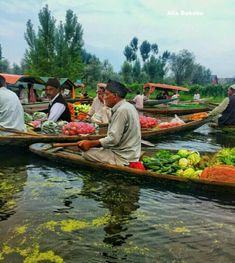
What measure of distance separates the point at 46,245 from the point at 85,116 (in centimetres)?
781

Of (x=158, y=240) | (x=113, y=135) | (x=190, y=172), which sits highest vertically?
(x=113, y=135)

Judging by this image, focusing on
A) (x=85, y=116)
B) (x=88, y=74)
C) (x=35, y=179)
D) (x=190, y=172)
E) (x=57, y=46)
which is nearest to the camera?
(x=190, y=172)

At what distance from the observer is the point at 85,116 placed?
11.0m

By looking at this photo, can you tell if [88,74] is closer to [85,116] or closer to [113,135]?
[85,116]

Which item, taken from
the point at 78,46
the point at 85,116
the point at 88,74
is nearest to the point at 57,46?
the point at 78,46

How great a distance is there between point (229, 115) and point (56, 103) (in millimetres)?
5782

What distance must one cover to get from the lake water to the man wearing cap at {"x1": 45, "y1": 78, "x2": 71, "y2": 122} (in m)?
1.72

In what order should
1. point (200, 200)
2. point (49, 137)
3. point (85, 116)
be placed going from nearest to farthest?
point (200, 200) < point (49, 137) < point (85, 116)

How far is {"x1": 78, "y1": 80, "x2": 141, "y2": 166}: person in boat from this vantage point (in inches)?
195

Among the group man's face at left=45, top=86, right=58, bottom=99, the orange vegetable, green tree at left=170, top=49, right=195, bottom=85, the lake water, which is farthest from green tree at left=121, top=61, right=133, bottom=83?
the orange vegetable

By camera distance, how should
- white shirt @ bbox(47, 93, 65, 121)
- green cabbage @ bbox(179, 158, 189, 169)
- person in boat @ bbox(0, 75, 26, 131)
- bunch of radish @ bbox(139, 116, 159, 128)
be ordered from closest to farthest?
green cabbage @ bbox(179, 158, 189, 169) → person in boat @ bbox(0, 75, 26, 131) → white shirt @ bbox(47, 93, 65, 121) → bunch of radish @ bbox(139, 116, 159, 128)

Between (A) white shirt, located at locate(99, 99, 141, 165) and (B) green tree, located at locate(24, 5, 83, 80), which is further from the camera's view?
(B) green tree, located at locate(24, 5, 83, 80)

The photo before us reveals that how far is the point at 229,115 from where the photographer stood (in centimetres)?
1064

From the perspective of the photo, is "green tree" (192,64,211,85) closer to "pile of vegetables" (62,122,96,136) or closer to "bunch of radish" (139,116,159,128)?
"bunch of radish" (139,116,159,128)
